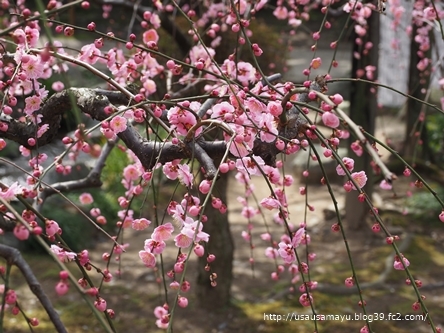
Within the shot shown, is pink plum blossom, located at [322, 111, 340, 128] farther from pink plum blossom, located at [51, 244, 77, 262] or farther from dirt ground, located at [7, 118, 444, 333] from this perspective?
dirt ground, located at [7, 118, 444, 333]

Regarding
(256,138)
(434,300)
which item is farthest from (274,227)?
(256,138)

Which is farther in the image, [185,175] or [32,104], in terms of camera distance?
[32,104]

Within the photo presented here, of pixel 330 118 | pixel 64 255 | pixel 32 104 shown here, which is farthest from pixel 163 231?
pixel 32 104

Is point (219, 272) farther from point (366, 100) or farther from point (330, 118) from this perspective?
point (330, 118)

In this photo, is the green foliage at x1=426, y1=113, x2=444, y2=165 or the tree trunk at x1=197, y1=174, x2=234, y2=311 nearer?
the tree trunk at x1=197, y1=174, x2=234, y2=311

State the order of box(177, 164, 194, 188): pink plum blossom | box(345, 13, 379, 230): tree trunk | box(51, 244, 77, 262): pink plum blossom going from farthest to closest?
box(345, 13, 379, 230): tree trunk → box(177, 164, 194, 188): pink plum blossom → box(51, 244, 77, 262): pink plum blossom

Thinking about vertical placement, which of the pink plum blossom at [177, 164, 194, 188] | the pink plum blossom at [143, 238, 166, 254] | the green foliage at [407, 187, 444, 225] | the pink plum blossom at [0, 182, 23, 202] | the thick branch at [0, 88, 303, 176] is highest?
the green foliage at [407, 187, 444, 225]

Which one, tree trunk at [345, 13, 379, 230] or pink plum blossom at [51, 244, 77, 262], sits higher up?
tree trunk at [345, 13, 379, 230]

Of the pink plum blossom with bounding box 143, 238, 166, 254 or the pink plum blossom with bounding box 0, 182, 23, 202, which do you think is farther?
the pink plum blossom with bounding box 143, 238, 166, 254

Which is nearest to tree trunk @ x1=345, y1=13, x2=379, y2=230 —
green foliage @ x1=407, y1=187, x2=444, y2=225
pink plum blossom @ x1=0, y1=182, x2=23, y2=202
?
green foliage @ x1=407, y1=187, x2=444, y2=225

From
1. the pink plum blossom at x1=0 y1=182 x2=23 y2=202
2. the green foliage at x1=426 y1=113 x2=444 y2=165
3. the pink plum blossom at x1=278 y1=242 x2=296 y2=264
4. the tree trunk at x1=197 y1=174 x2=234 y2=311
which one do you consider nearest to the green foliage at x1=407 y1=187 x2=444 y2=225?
the green foliage at x1=426 y1=113 x2=444 y2=165

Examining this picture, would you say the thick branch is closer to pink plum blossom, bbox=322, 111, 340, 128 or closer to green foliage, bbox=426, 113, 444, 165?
pink plum blossom, bbox=322, 111, 340, 128

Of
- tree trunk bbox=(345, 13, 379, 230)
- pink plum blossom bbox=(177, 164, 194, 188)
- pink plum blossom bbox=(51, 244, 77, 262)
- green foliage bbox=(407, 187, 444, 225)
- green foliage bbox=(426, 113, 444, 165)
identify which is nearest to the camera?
pink plum blossom bbox=(51, 244, 77, 262)

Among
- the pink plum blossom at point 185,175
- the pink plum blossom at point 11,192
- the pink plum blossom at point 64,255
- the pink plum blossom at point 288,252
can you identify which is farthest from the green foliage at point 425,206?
the pink plum blossom at point 11,192
